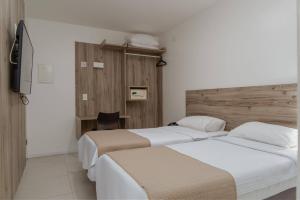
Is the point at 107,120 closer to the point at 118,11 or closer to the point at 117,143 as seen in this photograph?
the point at 117,143

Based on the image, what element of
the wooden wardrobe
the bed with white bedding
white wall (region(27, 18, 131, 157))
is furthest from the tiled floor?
the wooden wardrobe

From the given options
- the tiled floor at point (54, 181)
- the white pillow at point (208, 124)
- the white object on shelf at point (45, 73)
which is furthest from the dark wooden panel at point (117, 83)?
the white pillow at point (208, 124)

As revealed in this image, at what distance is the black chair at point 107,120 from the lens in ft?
11.2

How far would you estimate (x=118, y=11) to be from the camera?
10.9ft

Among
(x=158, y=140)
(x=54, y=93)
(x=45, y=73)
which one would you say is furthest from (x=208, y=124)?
(x=45, y=73)

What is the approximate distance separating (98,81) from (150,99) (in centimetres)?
125

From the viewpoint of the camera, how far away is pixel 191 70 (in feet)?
11.8

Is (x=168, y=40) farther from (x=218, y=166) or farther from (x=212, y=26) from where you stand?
(x=218, y=166)

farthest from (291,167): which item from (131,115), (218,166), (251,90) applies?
(131,115)

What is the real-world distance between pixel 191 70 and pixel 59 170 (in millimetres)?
2762

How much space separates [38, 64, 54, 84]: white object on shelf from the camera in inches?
143

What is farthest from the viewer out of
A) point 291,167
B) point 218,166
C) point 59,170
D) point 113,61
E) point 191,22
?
point 113,61

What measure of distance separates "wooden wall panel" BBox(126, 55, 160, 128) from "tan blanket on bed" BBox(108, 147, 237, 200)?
2786 mm

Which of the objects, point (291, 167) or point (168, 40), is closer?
point (291, 167)
